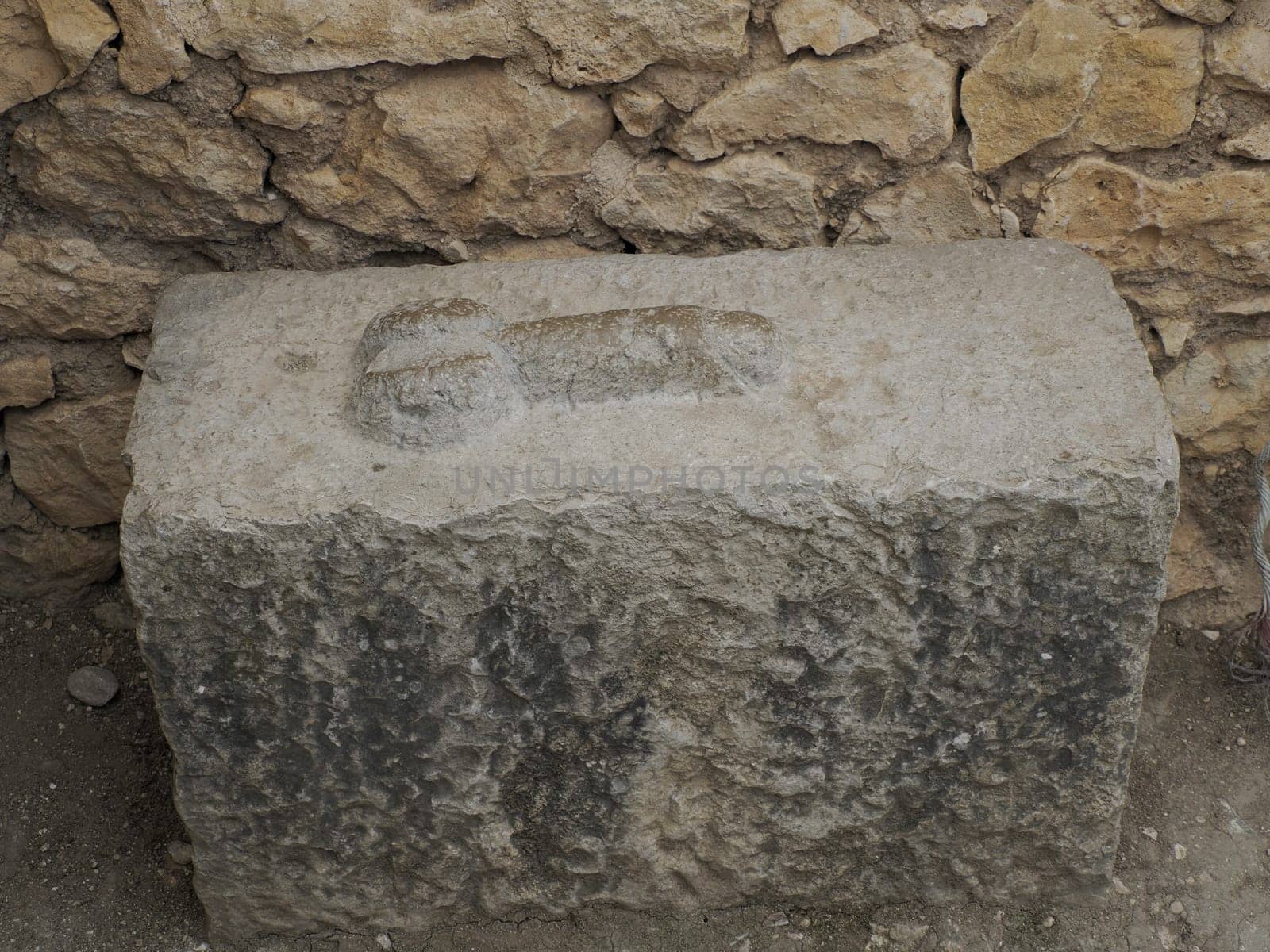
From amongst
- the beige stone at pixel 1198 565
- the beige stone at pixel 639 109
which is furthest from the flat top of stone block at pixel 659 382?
the beige stone at pixel 1198 565

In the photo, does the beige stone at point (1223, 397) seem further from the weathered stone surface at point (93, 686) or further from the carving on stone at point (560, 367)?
the weathered stone surface at point (93, 686)

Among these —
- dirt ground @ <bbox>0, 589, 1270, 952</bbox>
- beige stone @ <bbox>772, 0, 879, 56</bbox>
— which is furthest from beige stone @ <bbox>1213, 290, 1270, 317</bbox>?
beige stone @ <bbox>772, 0, 879, 56</bbox>

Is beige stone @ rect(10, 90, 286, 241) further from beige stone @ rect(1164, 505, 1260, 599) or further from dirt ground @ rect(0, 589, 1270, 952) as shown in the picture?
beige stone @ rect(1164, 505, 1260, 599)

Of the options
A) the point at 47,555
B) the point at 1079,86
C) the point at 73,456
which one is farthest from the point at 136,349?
the point at 1079,86

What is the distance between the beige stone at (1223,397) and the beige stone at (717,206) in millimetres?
700

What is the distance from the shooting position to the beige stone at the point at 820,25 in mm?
2008

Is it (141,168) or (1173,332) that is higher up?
(141,168)

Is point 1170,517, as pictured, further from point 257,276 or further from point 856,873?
point 257,276

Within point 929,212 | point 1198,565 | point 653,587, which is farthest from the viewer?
point 1198,565

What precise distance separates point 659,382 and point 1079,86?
0.87m

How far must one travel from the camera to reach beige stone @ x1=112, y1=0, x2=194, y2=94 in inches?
76.4

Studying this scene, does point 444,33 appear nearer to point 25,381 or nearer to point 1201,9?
point 25,381

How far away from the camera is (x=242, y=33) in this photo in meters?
1.97

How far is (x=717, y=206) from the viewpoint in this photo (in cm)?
218
